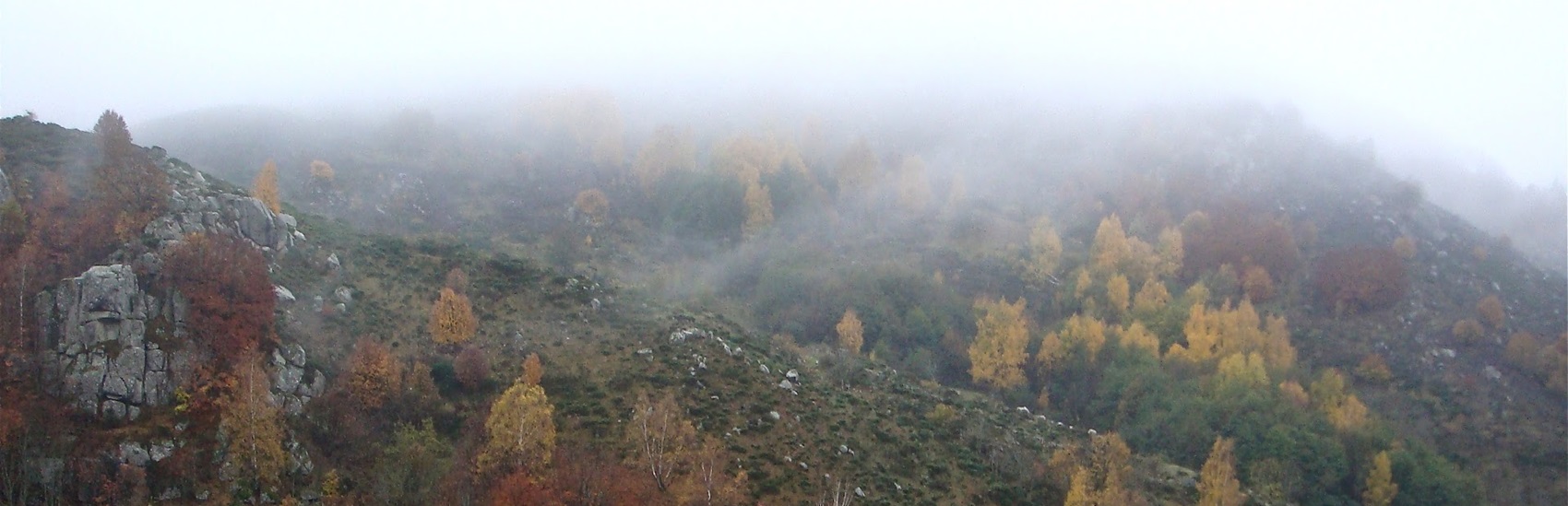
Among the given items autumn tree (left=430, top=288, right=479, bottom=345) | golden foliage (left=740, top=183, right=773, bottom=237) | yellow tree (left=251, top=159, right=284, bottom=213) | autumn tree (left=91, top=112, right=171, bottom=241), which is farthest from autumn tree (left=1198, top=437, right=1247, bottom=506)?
yellow tree (left=251, top=159, right=284, bottom=213)

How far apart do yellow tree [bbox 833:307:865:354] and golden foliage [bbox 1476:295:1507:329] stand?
230ft

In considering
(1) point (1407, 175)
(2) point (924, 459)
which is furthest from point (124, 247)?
(1) point (1407, 175)

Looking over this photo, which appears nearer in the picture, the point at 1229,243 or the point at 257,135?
the point at 1229,243

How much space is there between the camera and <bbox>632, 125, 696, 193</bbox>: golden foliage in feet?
385

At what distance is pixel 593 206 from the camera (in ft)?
338

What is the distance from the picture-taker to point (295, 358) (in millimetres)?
46844

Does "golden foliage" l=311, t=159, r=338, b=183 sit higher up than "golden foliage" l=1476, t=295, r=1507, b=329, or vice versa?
"golden foliage" l=311, t=159, r=338, b=183

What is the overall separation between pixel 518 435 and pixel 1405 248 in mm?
111060

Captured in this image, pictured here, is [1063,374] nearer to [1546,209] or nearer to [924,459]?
[924,459]

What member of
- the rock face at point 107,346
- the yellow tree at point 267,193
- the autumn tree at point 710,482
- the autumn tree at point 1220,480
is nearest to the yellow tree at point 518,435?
the autumn tree at point 710,482

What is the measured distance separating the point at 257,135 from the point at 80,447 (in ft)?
294

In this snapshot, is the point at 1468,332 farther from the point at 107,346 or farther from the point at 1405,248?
the point at 107,346

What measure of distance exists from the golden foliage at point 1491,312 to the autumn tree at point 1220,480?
51.1 metres

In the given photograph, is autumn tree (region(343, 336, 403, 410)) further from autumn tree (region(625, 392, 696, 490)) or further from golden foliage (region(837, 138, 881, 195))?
golden foliage (region(837, 138, 881, 195))
